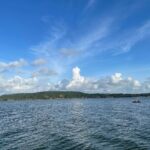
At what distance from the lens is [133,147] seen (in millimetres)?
41125

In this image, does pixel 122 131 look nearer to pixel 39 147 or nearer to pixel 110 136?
pixel 110 136

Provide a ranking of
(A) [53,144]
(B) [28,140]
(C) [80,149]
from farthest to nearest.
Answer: (B) [28,140] < (A) [53,144] < (C) [80,149]

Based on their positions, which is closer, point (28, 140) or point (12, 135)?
point (28, 140)

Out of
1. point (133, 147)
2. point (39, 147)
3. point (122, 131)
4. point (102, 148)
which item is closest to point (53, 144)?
point (39, 147)

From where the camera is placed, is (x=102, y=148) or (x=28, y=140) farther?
(x=28, y=140)

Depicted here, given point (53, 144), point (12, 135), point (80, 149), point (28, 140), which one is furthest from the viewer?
point (12, 135)

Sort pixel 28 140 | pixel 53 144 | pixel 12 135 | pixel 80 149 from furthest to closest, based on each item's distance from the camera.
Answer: pixel 12 135, pixel 28 140, pixel 53 144, pixel 80 149

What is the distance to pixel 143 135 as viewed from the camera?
5025 cm

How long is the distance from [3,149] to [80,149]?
1224 centimetres

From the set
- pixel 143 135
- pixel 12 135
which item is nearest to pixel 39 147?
pixel 12 135

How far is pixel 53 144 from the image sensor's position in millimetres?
44594

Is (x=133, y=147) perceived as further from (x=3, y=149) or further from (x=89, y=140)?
(x=3, y=149)

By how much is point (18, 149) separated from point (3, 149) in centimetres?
236

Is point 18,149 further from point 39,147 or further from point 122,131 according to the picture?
point 122,131
